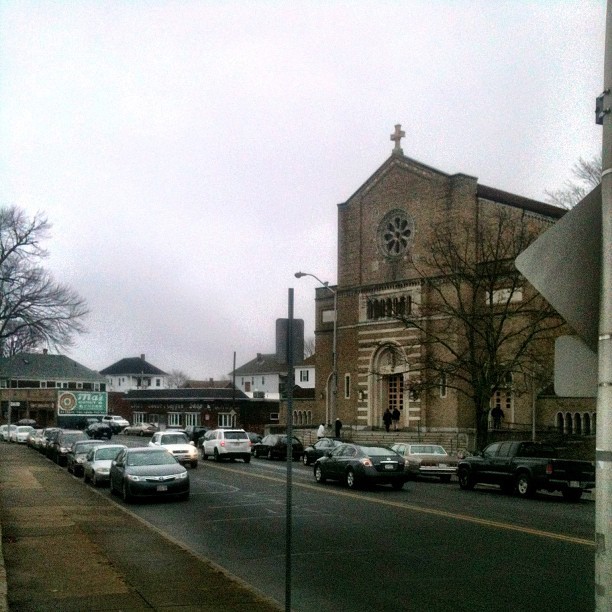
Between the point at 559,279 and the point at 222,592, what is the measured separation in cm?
664

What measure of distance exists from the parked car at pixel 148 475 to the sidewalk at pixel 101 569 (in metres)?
1.94

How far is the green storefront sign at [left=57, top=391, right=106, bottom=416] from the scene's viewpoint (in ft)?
199

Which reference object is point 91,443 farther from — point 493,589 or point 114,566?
point 493,589

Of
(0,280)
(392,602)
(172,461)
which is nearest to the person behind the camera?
(392,602)

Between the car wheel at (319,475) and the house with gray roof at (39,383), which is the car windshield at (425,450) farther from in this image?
the house with gray roof at (39,383)

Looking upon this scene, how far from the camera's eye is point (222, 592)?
955cm

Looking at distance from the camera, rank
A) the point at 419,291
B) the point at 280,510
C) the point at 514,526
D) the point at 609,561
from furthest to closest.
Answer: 1. the point at 419,291
2. the point at 280,510
3. the point at 514,526
4. the point at 609,561

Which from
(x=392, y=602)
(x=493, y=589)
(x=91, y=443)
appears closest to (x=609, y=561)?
(x=392, y=602)

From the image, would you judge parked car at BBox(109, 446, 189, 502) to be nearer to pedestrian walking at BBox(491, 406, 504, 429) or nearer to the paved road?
the paved road

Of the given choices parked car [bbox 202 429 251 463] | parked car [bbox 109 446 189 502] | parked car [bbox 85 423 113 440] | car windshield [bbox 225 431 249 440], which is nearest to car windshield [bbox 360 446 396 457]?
parked car [bbox 109 446 189 502]

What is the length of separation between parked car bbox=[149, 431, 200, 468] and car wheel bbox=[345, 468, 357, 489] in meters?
10.1

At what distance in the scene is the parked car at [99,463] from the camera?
25644 mm

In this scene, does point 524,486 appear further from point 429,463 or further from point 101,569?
point 101,569

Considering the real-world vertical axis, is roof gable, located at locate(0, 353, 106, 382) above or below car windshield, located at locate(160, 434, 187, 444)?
above
